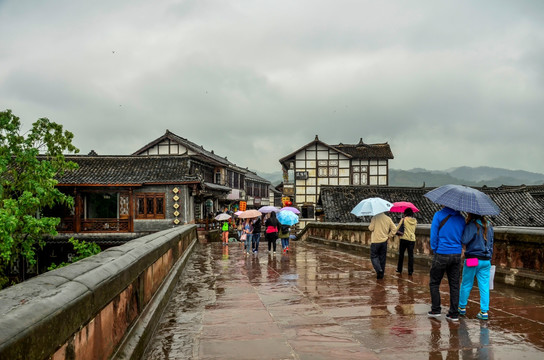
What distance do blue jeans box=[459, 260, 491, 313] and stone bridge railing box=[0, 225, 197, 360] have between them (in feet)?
12.9

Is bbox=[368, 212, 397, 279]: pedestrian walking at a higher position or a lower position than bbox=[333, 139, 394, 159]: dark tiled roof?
lower

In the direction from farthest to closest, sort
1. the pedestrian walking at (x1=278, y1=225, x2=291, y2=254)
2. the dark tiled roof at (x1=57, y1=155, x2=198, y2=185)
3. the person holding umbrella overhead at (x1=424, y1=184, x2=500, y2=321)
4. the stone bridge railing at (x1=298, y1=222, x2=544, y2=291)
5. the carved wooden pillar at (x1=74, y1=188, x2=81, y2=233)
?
the dark tiled roof at (x1=57, y1=155, x2=198, y2=185) < the carved wooden pillar at (x1=74, y1=188, x2=81, y2=233) < the pedestrian walking at (x1=278, y1=225, x2=291, y2=254) < the stone bridge railing at (x1=298, y1=222, x2=544, y2=291) < the person holding umbrella overhead at (x1=424, y1=184, x2=500, y2=321)

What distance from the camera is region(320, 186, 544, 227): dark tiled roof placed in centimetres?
2884

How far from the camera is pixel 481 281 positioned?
5578mm

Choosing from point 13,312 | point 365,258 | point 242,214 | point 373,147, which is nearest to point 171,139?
point 373,147

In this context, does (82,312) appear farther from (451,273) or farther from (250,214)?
(250,214)

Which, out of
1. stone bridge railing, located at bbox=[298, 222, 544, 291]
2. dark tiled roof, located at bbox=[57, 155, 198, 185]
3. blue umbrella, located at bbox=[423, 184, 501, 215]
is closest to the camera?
blue umbrella, located at bbox=[423, 184, 501, 215]

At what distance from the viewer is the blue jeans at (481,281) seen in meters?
5.53

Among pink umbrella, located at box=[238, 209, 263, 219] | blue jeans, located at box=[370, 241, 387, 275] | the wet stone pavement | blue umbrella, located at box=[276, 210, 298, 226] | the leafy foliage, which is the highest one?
pink umbrella, located at box=[238, 209, 263, 219]

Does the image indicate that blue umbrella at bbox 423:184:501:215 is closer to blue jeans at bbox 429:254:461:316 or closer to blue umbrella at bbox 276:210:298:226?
blue jeans at bbox 429:254:461:316

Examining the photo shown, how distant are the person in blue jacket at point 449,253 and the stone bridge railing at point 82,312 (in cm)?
356

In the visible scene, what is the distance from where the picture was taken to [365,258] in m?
13.4

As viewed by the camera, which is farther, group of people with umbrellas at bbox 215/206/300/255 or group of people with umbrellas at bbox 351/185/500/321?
group of people with umbrellas at bbox 215/206/300/255

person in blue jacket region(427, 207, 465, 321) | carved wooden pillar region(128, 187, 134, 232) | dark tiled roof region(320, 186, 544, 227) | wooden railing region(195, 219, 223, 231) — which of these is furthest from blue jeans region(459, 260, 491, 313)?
wooden railing region(195, 219, 223, 231)
